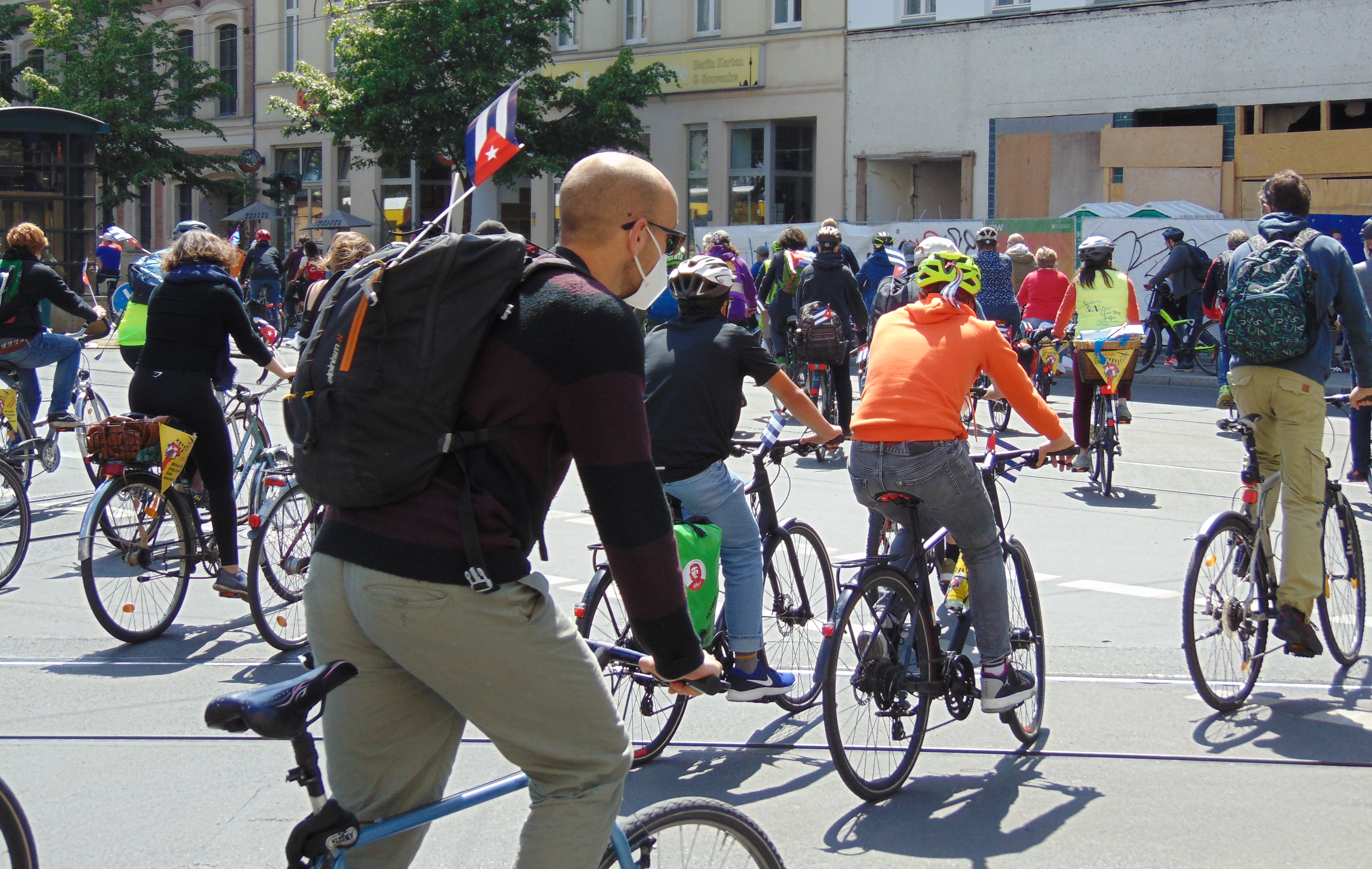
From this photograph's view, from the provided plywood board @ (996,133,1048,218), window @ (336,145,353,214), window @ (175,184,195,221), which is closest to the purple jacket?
plywood board @ (996,133,1048,218)

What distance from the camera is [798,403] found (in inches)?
197

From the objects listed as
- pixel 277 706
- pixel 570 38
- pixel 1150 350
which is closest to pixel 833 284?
pixel 1150 350

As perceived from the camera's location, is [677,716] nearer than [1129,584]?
Yes

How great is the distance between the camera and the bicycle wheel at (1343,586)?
5.87m

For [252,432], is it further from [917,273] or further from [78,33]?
[78,33]

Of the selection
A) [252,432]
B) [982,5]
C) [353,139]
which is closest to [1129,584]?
[252,432]

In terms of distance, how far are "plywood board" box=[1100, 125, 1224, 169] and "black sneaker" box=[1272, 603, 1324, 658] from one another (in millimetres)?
20091

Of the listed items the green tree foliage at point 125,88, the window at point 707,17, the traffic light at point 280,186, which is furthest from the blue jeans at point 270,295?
the window at point 707,17

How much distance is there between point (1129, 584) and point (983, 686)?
3111mm

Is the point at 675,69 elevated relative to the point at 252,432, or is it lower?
elevated

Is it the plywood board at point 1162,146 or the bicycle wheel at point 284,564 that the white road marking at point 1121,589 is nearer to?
the bicycle wheel at point 284,564

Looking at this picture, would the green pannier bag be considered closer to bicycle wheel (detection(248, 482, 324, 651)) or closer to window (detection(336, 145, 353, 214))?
bicycle wheel (detection(248, 482, 324, 651))

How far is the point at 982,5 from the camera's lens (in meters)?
25.9

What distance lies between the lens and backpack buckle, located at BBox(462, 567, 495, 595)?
7.57ft
